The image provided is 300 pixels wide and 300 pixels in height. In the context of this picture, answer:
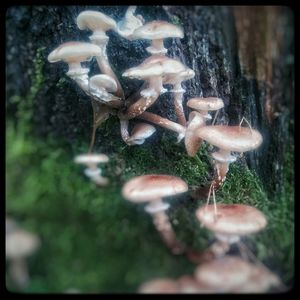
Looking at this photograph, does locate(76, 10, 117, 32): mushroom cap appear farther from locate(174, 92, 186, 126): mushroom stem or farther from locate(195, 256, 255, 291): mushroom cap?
locate(195, 256, 255, 291): mushroom cap

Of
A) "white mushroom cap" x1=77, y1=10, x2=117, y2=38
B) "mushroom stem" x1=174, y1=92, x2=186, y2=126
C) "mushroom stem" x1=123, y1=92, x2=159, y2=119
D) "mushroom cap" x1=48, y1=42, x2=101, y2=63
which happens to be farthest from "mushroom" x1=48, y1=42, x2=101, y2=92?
"mushroom stem" x1=174, y1=92, x2=186, y2=126

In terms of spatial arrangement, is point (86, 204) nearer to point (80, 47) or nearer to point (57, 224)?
point (57, 224)

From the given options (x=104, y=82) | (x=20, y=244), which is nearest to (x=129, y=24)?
(x=104, y=82)

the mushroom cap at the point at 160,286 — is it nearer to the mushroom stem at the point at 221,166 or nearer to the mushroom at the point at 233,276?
the mushroom at the point at 233,276

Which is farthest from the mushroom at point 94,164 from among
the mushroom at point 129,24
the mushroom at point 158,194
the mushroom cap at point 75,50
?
the mushroom at point 129,24
